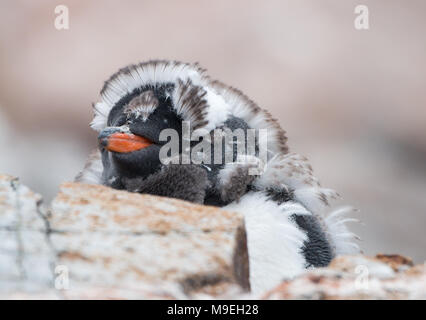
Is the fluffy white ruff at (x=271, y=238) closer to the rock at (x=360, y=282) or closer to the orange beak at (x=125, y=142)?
the orange beak at (x=125, y=142)

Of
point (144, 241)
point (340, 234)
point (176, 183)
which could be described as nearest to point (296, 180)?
point (340, 234)

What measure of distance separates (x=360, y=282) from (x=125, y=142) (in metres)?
0.68

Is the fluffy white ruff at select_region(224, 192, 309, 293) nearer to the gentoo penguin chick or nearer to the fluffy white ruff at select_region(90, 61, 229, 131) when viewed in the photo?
the gentoo penguin chick

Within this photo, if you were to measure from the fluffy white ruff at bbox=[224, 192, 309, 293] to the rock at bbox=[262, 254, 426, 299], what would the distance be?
0.42 metres

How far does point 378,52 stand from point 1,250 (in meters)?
3.05

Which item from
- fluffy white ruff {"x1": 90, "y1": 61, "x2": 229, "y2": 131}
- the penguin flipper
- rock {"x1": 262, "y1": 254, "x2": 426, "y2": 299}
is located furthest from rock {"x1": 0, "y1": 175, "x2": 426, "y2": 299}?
fluffy white ruff {"x1": 90, "y1": 61, "x2": 229, "y2": 131}

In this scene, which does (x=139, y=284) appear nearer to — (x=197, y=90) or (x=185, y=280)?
(x=185, y=280)

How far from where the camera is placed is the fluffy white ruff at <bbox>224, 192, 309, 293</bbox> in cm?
160

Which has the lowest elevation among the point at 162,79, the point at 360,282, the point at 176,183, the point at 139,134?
the point at 360,282

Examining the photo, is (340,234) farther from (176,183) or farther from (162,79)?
(162,79)

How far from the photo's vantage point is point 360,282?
110 centimetres

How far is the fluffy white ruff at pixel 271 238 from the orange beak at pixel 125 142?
0.21 meters
